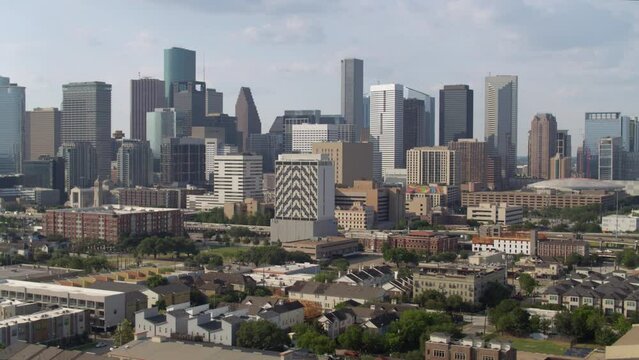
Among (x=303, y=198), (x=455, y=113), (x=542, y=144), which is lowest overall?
(x=303, y=198)

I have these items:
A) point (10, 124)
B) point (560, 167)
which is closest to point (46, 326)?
point (10, 124)

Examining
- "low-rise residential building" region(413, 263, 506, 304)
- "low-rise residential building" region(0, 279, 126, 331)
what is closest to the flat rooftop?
"low-rise residential building" region(0, 279, 126, 331)

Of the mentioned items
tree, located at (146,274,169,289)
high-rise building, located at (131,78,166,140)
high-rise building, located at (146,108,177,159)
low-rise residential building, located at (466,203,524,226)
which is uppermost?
high-rise building, located at (131,78,166,140)

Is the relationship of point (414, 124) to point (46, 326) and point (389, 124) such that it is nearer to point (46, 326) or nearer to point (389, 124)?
point (389, 124)

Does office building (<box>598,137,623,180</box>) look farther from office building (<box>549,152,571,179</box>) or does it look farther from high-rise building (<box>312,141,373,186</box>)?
high-rise building (<box>312,141,373,186</box>)

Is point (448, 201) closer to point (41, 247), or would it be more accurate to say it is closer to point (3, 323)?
point (41, 247)

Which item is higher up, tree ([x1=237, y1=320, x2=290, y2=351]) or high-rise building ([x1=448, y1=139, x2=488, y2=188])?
high-rise building ([x1=448, y1=139, x2=488, y2=188])

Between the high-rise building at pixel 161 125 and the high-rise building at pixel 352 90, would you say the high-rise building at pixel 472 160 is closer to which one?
the high-rise building at pixel 161 125
